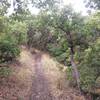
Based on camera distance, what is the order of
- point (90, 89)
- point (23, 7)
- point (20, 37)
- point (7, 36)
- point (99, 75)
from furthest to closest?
point (20, 37) < point (7, 36) < point (90, 89) < point (99, 75) < point (23, 7)

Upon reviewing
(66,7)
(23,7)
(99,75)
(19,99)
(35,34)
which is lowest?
(19,99)

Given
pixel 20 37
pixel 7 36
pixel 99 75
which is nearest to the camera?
pixel 99 75

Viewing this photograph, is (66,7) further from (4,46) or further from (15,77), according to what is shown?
(15,77)

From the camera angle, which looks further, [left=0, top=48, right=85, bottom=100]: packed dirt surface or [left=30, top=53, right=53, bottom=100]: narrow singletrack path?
[left=30, top=53, right=53, bottom=100]: narrow singletrack path

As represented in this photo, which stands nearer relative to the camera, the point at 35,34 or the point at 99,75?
the point at 99,75

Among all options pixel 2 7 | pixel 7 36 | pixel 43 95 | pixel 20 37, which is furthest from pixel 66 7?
pixel 20 37

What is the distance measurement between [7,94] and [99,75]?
612 cm

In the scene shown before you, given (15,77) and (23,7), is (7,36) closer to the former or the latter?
(15,77)

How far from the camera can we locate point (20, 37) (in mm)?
30328

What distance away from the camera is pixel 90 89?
57.5 feet

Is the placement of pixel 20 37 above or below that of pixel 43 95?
above

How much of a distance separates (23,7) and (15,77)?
494 inches

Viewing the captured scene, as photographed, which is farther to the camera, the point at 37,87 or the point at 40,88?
the point at 37,87

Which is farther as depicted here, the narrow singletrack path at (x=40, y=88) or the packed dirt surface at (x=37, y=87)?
the narrow singletrack path at (x=40, y=88)
